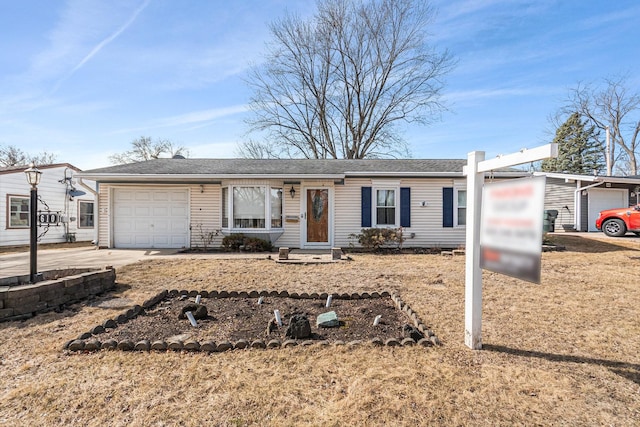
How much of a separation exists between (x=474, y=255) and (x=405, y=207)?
8.33m

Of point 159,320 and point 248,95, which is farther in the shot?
point 248,95

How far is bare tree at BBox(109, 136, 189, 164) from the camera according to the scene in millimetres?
29219

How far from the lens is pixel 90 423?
1996 millimetres

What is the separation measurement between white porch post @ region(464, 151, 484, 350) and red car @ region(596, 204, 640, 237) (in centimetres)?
1417

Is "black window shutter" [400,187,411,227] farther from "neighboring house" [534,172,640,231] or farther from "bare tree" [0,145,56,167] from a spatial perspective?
"bare tree" [0,145,56,167]

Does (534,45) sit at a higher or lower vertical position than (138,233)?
higher

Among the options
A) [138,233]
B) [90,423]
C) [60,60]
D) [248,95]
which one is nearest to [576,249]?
[90,423]

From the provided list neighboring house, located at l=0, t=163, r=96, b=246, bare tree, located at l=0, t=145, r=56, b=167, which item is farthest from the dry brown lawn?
bare tree, located at l=0, t=145, r=56, b=167

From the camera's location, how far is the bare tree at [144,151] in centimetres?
2922

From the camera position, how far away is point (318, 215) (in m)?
11.2

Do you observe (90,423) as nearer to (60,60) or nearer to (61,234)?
(60,60)

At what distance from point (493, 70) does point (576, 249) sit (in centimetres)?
930

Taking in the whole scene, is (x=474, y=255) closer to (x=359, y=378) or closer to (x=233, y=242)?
(x=359, y=378)

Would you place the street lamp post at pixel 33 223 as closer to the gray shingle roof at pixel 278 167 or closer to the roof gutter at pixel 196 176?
the roof gutter at pixel 196 176
